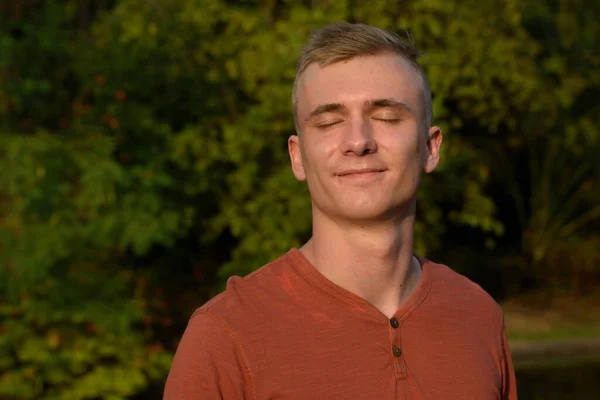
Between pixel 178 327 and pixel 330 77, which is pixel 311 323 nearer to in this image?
pixel 330 77

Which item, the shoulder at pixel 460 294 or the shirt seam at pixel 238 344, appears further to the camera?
the shoulder at pixel 460 294

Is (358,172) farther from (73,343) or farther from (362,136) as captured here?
(73,343)

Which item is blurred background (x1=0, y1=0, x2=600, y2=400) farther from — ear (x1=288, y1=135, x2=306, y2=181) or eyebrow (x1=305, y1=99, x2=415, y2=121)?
eyebrow (x1=305, y1=99, x2=415, y2=121)

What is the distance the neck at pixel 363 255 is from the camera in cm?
202

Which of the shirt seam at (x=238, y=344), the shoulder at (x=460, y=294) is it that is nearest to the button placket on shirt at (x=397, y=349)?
the shoulder at (x=460, y=294)

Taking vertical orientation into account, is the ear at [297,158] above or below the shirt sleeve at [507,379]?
above

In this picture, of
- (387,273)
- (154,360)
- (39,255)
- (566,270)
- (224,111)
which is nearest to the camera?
(387,273)

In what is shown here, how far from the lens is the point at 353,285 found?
6.66 ft

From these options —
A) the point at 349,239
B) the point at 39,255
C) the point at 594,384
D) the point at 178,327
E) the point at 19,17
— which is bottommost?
the point at 594,384

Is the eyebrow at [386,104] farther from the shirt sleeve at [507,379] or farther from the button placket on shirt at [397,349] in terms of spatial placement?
the shirt sleeve at [507,379]

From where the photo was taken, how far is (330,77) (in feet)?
6.52

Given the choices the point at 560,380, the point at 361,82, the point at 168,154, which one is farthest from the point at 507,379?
the point at 560,380

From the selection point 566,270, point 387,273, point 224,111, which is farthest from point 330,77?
point 566,270

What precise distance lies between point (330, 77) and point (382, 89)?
10 centimetres
